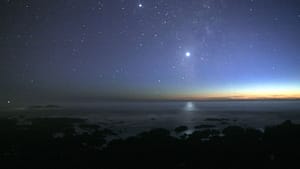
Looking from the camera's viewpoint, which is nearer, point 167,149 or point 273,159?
point 273,159

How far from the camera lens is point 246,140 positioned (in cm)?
2920

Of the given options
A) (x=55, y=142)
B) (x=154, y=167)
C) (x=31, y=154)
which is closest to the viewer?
(x=154, y=167)

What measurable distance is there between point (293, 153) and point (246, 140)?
22.9 ft

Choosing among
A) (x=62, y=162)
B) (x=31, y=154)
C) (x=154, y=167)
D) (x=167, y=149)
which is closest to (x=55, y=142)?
(x=31, y=154)

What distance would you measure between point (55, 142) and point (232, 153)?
19.6 meters

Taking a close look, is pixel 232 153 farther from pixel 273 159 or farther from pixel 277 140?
pixel 277 140

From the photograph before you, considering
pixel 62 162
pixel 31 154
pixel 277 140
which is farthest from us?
pixel 277 140

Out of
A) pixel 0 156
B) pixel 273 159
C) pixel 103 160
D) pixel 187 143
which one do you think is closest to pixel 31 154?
pixel 0 156

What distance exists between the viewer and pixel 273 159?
22.0 metres

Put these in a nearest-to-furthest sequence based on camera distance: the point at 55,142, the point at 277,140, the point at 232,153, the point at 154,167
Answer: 1. the point at 154,167
2. the point at 232,153
3. the point at 277,140
4. the point at 55,142

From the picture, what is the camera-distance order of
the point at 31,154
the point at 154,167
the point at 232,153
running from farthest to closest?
the point at 31,154, the point at 232,153, the point at 154,167

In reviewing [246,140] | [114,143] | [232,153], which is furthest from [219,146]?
[114,143]

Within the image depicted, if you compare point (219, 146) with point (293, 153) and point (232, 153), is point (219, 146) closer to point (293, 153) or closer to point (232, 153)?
point (232, 153)

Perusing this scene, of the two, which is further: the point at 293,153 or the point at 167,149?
the point at 167,149
